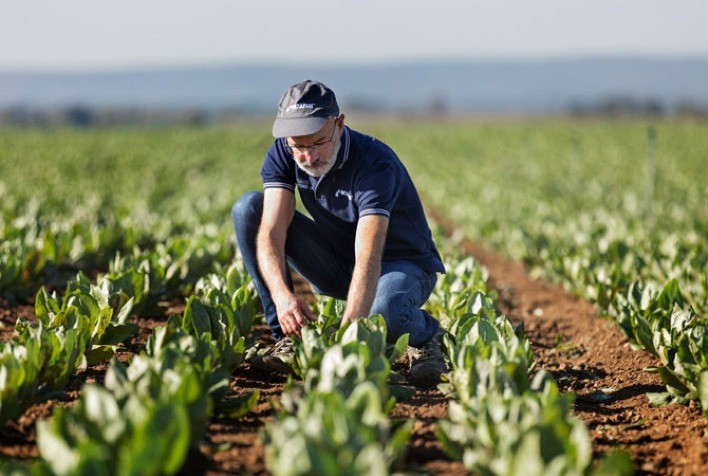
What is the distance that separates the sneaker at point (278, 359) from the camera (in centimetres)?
375

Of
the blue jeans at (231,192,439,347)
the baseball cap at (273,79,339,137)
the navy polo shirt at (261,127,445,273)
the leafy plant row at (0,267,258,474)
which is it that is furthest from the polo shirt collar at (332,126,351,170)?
the leafy plant row at (0,267,258,474)

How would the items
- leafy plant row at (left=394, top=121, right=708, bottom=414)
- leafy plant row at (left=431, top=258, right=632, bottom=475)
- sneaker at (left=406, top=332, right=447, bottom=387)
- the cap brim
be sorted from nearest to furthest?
leafy plant row at (left=431, top=258, right=632, bottom=475) → the cap brim → sneaker at (left=406, top=332, right=447, bottom=387) → leafy plant row at (left=394, top=121, right=708, bottom=414)

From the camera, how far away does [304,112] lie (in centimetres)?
358

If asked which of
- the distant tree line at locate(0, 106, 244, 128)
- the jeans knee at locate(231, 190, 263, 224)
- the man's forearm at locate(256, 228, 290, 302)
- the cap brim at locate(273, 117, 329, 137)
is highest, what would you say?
the cap brim at locate(273, 117, 329, 137)

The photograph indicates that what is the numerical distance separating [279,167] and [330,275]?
678mm

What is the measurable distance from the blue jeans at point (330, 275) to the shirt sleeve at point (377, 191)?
45 cm

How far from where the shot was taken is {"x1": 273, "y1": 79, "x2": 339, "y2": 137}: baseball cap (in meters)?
3.56

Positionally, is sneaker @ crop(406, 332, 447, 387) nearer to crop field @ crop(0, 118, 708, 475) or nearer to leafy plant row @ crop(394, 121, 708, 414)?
crop field @ crop(0, 118, 708, 475)

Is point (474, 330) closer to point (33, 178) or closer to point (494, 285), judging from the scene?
point (494, 285)

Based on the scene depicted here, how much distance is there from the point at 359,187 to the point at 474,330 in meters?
0.84

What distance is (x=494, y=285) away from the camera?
7484 millimetres

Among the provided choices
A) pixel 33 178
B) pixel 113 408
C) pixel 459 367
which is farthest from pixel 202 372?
pixel 33 178

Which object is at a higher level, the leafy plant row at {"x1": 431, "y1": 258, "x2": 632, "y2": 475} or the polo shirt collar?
the polo shirt collar

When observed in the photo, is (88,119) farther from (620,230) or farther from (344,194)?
(344,194)
